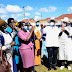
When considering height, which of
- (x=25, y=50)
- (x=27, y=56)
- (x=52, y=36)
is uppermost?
(x=52, y=36)

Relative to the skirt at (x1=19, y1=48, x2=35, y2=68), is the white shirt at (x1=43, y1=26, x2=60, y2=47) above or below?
above

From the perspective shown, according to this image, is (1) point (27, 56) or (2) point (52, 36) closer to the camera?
(1) point (27, 56)

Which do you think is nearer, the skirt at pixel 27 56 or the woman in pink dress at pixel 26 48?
the woman in pink dress at pixel 26 48

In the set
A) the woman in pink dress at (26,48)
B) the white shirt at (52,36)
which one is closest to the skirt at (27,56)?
the woman in pink dress at (26,48)

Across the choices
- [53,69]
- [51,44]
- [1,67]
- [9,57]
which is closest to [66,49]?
[51,44]

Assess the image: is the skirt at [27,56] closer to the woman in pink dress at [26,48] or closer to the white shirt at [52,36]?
the woman in pink dress at [26,48]

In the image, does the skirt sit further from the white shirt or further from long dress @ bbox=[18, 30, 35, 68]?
the white shirt

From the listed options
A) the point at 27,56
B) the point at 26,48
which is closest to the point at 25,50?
the point at 26,48

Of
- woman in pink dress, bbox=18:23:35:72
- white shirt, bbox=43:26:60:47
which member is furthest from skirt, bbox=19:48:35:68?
white shirt, bbox=43:26:60:47

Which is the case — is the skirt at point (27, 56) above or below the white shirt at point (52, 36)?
below

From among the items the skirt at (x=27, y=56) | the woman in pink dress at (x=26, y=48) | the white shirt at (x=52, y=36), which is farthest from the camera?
the white shirt at (x=52, y=36)

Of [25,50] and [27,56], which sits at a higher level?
[25,50]

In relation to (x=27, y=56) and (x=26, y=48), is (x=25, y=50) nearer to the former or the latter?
(x=26, y=48)

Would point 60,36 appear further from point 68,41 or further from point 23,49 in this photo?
point 23,49
